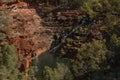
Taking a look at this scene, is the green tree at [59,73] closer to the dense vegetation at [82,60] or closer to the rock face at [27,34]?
the dense vegetation at [82,60]

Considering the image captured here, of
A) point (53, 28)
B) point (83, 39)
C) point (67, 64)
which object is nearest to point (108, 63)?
point (67, 64)

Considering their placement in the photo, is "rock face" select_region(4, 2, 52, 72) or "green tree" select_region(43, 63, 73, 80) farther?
"rock face" select_region(4, 2, 52, 72)

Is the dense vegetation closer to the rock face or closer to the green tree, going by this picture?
the green tree

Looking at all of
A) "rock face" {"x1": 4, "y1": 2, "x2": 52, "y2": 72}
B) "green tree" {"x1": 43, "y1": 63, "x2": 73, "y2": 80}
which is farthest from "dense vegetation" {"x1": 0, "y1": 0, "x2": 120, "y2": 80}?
"rock face" {"x1": 4, "y1": 2, "x2": 52, "y2": 72}

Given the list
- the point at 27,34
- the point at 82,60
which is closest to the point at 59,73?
the point at 82,60

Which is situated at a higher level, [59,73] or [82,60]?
[82,60]

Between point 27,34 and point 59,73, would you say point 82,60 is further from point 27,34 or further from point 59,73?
point 27,34

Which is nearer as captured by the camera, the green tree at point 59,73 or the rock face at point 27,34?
the green tree at point 59,73

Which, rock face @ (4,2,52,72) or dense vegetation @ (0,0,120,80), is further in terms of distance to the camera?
rock face @ (4,2,52,72)

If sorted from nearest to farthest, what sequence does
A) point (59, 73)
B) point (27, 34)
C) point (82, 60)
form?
point (59, 73) < point (82, 60) < point (27, 34)

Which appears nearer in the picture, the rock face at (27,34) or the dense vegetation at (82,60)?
the dense vegetation at (82,60)

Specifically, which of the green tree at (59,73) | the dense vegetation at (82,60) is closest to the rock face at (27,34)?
the dense vegetation at (82,60)
